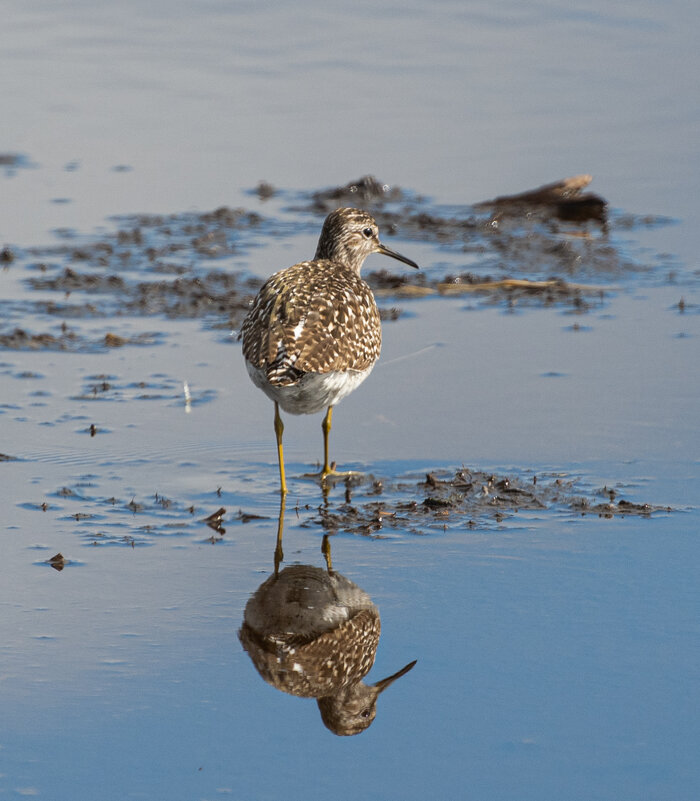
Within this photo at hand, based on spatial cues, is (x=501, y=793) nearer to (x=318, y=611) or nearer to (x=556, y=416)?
(x=318, y=611)

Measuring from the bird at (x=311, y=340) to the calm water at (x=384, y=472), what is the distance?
0.42 metres

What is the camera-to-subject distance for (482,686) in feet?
15.5

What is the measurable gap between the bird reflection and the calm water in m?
0.06

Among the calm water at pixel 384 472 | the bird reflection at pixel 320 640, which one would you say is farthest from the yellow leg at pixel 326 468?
the bird reflection at pixel 320 640

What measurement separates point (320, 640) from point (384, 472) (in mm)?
1907

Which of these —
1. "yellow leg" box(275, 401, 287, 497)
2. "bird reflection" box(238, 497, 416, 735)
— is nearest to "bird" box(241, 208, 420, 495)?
"yellow leg" box(275, 401, 287, 497)

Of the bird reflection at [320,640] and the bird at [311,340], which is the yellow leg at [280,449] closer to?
the bird at [311,340]

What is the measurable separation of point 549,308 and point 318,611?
475 cm

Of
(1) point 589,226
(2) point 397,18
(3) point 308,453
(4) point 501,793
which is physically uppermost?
(2) point 397,18

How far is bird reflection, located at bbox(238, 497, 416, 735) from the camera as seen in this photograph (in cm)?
467

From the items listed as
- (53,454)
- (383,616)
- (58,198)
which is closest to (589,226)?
(58,198)

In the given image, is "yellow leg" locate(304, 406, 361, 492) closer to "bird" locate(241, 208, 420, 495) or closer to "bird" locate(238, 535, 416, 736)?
"bird" locate(241, 208, 420, 495)

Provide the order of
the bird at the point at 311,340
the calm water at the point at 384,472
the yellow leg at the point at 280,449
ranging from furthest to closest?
the yellow leg at the point at 280,449, the bird at the point at 311,340, the calm water at the point at 384,472

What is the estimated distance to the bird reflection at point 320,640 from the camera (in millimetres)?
4672
